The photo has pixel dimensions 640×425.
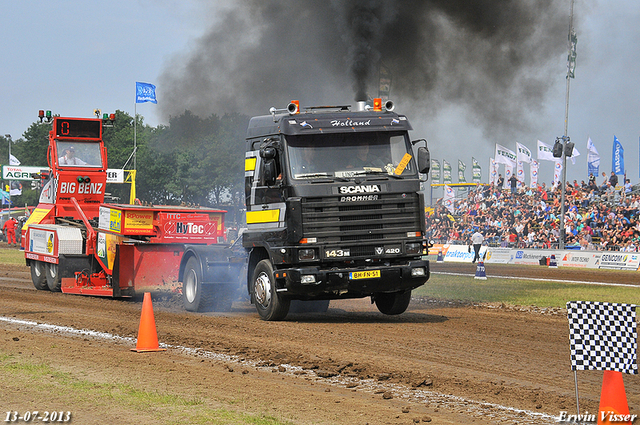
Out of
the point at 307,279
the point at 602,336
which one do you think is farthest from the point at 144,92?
the point at 602,336

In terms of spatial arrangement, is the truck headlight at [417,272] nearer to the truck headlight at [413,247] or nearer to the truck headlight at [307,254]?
the truck headlight at [413,247]

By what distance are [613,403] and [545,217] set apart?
3435 cm

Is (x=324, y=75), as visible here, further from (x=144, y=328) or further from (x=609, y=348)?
(x=609, y=348)

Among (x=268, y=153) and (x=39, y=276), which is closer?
(x=268, y=153)

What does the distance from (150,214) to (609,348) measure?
11.4 meters

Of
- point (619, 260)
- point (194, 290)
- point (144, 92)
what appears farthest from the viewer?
point (144, 92)

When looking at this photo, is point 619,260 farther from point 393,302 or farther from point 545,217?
point 393,302

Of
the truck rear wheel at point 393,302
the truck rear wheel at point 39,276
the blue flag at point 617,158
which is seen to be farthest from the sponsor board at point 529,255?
the truck rear wheel at point 39,276

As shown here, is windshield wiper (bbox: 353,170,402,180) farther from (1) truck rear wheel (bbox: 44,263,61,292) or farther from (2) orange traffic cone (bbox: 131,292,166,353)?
(1) truck rear wheel (bbox: 44,263,61,292)

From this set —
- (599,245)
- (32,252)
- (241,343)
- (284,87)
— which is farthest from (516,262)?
(241,343)

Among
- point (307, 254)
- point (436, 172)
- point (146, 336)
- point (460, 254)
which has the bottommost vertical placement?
point (146, 336)

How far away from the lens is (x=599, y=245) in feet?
114

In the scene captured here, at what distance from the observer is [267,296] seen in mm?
12477

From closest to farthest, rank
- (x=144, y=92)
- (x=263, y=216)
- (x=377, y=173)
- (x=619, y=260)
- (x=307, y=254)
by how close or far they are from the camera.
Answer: (x=307, y=254), (x=377, y=173), (x=263, y=216), (x=619, y=260), (x=144, y=92)
